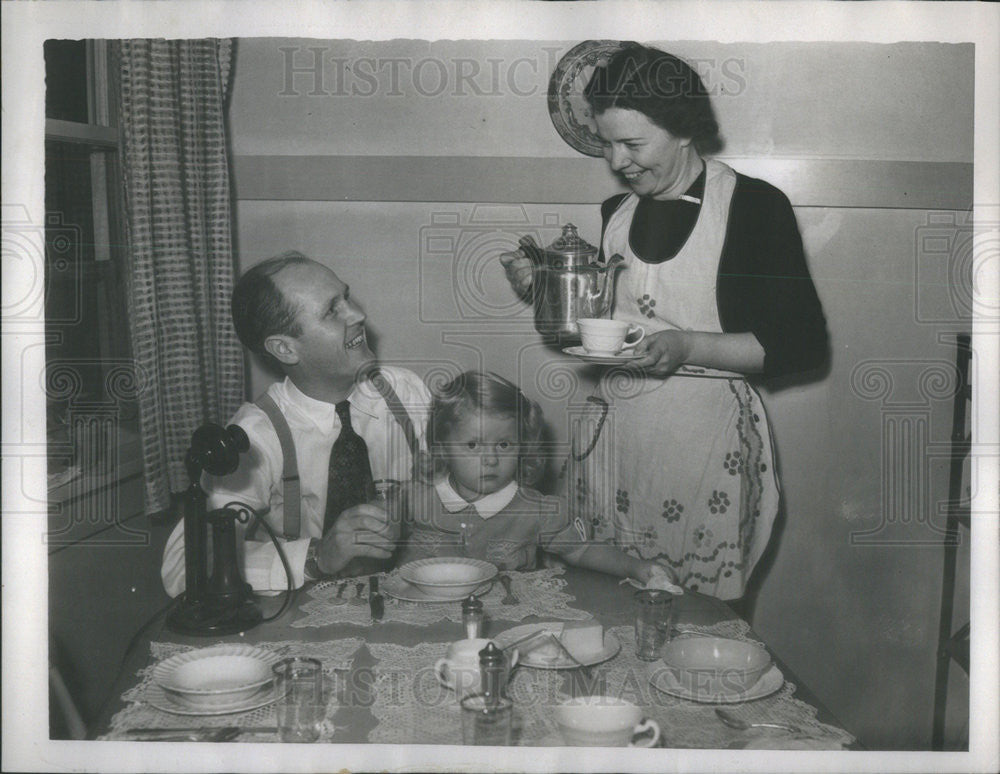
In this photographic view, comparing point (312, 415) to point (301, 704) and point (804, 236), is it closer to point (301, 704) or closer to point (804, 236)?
point (301, 704)

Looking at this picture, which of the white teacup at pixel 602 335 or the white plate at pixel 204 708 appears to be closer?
the white plate at pixel 204 708

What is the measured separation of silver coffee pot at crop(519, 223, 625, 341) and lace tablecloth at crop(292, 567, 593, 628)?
539mm

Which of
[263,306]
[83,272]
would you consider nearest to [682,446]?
→ [263,306]

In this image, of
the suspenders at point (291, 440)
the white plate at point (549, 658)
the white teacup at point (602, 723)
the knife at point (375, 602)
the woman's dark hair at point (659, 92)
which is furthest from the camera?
the suspenders at point (291, 440)

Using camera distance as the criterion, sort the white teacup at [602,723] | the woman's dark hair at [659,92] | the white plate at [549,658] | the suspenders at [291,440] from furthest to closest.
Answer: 1. the suspenders at [291,440]
2. the woman's dark hair at [659,92]
3. the white plate at [549,658]
4. the white teacup at [602,723]

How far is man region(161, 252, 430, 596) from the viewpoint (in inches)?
83.7

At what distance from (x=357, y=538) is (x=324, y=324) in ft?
1.56

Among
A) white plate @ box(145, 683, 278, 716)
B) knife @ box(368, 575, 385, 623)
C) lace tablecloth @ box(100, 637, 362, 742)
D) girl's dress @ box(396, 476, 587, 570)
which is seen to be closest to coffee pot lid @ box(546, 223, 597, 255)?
girl's dress @ box(396, 476, 587, 570)

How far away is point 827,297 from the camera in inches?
83.1

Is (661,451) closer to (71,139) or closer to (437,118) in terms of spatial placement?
(437,118)

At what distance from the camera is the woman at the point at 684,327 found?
2082mm

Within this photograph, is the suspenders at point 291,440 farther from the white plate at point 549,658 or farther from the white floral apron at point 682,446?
the white plate at point 549,658

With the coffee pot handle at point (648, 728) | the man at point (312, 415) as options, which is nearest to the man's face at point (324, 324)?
the man at point (312, 415)

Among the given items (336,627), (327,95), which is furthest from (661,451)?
(327,95)
